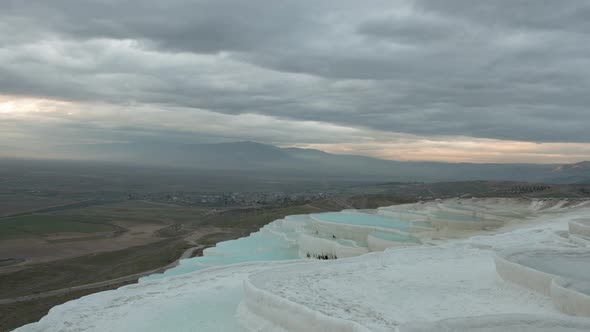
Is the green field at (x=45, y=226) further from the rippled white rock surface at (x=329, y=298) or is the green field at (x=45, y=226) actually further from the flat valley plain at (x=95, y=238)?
the rippled white rock surface at (x=329, y=298)

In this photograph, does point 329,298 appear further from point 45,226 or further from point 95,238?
point 45,226

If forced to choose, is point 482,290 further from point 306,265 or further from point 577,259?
point 306,265

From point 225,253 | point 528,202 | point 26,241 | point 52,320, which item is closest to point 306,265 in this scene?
point 52,320

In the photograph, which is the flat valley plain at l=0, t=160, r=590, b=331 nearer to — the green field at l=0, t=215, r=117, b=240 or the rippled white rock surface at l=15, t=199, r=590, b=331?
the green field at l=0, t=215, r=117, b=240

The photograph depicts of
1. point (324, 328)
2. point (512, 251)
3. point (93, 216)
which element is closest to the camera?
point (324, 328)

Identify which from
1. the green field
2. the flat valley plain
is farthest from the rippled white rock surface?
the green field

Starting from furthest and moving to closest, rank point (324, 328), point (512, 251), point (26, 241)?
1. point (26, 241)
2. point (512, 251)
3. point (324, 328)

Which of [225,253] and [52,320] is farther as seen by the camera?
[225,253]

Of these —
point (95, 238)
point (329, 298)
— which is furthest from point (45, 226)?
point (329, 298)

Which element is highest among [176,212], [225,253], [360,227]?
[360,227]
